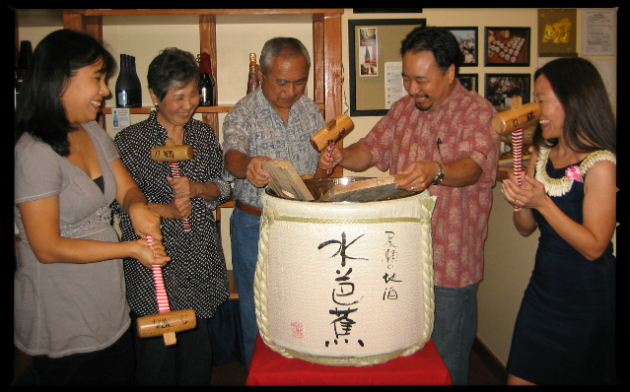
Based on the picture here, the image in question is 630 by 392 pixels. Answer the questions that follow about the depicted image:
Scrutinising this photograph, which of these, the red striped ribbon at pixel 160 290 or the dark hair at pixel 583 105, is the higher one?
the dark hair at pixel 583 105

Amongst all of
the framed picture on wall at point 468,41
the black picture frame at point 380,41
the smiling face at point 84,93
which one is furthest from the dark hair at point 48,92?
the framed picture on wall at point 468,41

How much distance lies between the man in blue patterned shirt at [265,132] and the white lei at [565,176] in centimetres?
94

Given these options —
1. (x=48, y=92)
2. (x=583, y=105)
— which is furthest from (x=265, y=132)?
(x=583, y=105)

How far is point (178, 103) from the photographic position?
1.87 metres

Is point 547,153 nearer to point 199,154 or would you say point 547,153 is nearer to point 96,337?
point 199,154

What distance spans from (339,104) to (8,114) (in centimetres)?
161

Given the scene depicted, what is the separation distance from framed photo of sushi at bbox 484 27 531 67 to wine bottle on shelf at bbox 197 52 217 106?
1.77 m

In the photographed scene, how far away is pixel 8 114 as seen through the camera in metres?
1.47

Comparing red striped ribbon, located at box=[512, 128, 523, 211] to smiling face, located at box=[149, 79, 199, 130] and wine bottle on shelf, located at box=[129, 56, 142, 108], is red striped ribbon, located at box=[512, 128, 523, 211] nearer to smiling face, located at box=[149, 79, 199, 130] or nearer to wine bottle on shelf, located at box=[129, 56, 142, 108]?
smiling face, located at box=[149, 79, 199, 130]

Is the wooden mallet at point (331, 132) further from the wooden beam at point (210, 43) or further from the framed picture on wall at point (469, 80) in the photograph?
the framed picture on wall at point (469, 80)

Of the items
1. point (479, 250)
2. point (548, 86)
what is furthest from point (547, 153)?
point (479, 250)

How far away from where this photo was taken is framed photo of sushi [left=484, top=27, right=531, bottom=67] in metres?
2.80

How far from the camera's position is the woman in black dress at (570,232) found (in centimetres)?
139

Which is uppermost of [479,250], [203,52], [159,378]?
[203,52]
